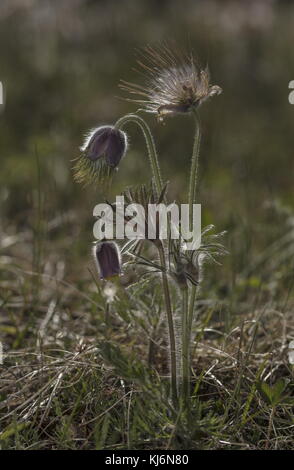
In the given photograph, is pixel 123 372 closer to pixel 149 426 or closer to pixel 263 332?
pixel 149 426

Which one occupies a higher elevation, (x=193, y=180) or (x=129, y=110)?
(x=129, y=110)

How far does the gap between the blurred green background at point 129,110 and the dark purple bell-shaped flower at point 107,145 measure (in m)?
0.68

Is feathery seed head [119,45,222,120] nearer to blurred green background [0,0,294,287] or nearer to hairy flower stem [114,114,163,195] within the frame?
hairy flower stem [114,114,163,195]

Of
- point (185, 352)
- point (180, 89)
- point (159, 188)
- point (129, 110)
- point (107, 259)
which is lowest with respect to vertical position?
point (185, 352)

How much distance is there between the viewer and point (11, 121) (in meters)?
5.19

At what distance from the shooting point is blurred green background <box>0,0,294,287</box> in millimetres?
3564

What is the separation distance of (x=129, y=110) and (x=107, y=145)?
349cm

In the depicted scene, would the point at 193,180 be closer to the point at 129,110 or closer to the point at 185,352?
the point at 185,352

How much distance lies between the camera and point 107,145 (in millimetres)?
1997

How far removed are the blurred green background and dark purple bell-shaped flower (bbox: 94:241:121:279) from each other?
822 millimetres

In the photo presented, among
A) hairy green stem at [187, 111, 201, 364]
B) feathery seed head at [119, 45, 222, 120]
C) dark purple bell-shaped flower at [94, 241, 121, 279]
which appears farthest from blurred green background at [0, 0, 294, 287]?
dark purple bell-shaped flower at [94, 241, 121, 279]

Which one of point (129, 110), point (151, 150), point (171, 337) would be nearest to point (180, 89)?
point (151, 150)

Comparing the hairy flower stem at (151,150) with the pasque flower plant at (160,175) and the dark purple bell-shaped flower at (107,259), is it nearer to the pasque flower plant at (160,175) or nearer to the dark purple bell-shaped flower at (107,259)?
the pasque flower plant at (160,175)

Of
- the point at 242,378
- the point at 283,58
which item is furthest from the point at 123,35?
the point at 242,378
